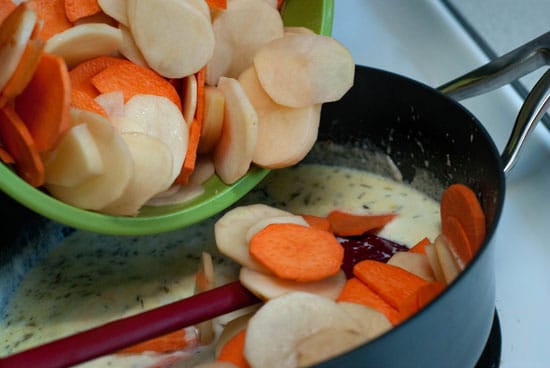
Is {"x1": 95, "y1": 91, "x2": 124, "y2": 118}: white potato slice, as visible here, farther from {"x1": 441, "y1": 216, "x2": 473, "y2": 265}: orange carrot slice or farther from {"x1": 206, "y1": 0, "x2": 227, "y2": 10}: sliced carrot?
{"x1": 441, "y1": 216, "x2": 473, "y2": 265}: orange carrot slice

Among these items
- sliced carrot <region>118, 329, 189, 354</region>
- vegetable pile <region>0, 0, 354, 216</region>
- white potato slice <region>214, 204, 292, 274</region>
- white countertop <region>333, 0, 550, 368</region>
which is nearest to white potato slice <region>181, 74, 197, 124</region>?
vegetable pile <region>0, 0, 354, 216</region>

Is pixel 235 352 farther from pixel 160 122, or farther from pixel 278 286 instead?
pixel 160 122

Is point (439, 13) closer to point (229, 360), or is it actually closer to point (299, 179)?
point (299, 179)

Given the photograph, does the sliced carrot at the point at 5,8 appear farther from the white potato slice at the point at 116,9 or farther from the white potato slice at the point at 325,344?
the white potato slice at the point at 325,344

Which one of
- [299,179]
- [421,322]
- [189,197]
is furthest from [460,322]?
[299,179]

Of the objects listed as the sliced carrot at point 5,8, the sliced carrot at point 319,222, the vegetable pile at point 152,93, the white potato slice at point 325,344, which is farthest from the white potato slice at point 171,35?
the white potato slice at point 325,344

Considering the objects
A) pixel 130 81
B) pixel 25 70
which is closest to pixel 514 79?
pixel 130 81
